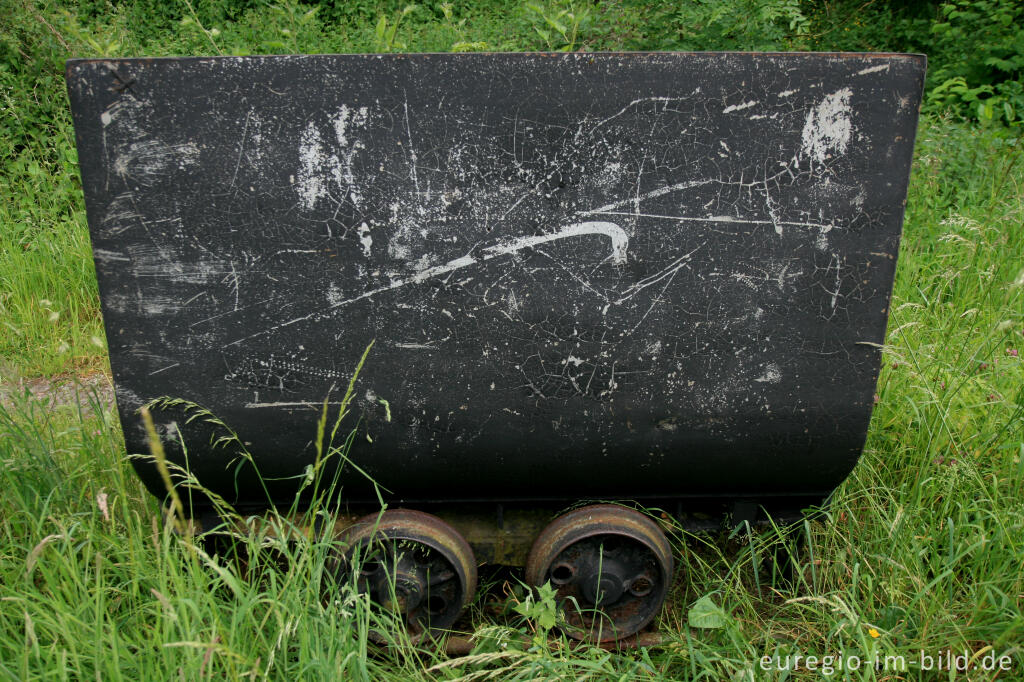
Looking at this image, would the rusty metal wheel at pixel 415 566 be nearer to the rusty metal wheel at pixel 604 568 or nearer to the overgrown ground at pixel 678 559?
the overgrown ground at pixel 678 559

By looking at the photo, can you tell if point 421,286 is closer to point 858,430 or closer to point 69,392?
point 858,430

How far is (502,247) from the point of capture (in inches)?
65.6

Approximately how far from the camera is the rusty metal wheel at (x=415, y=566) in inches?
72.3

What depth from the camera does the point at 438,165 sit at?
1.62 m

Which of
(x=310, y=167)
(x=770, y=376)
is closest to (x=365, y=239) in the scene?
(x=310, y=167)

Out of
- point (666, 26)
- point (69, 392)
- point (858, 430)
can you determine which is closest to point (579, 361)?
point (858, 430)

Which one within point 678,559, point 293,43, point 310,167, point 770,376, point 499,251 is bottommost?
point 678,559

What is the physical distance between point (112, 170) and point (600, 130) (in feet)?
3.64

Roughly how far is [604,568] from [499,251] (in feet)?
2.99

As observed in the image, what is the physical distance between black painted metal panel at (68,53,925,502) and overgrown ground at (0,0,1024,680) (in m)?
0.33

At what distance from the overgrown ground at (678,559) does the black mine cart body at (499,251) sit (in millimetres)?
328

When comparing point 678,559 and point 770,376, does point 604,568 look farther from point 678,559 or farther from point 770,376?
point 770,376

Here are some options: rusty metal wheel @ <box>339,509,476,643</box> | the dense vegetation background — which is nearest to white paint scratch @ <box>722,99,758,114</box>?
the dense vegetation background

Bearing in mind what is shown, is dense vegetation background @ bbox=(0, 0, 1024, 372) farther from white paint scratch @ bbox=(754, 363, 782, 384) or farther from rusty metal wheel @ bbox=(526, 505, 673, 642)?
rusty metal wheel @ bbox=(526, 505, 673, 642)
